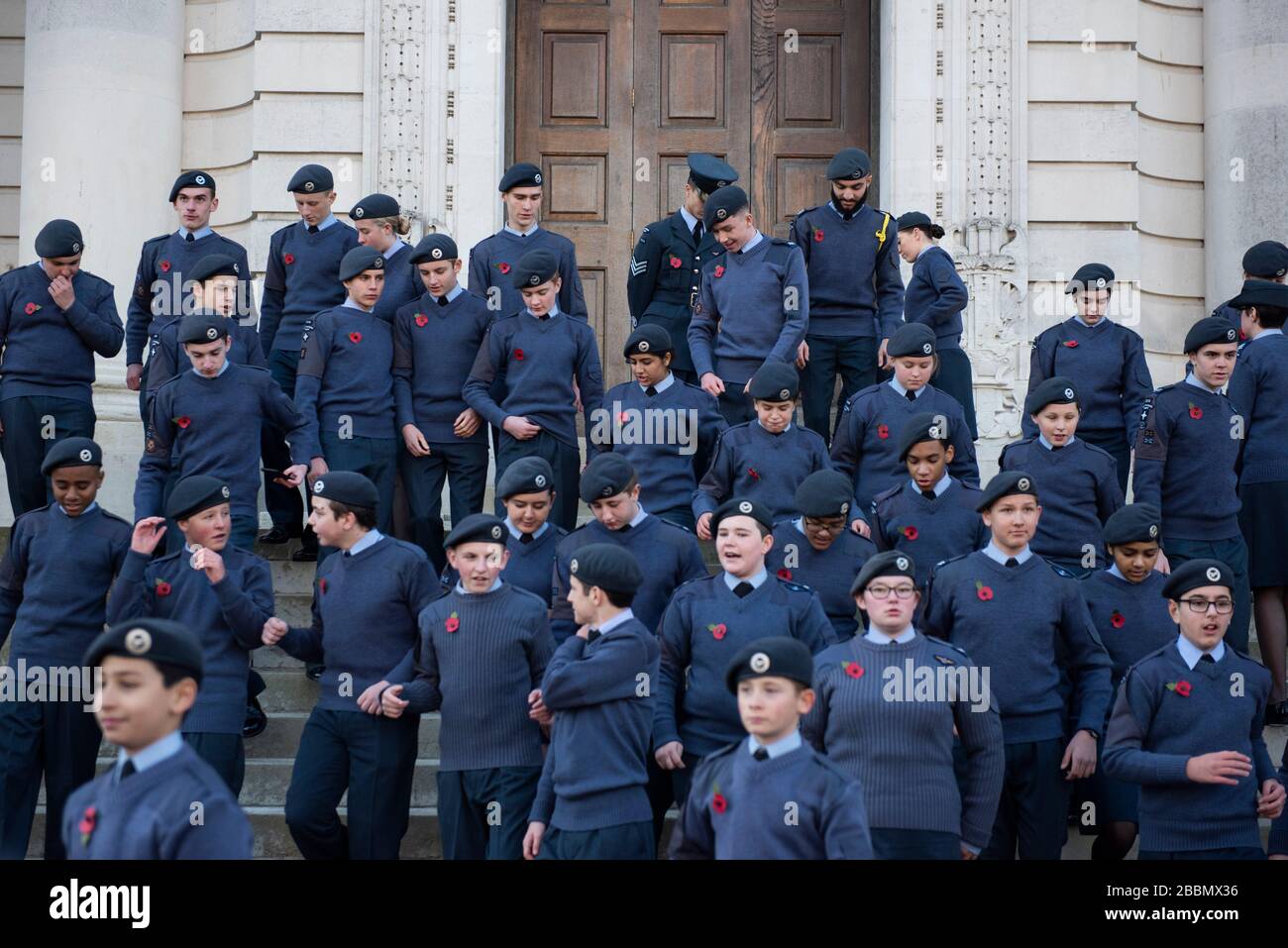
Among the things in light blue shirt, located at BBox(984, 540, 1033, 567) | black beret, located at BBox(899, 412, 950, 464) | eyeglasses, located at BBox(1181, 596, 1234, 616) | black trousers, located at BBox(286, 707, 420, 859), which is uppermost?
black beret, located at BBox(899, 412, 950, 464)

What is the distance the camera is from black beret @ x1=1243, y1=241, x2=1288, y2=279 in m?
9.66

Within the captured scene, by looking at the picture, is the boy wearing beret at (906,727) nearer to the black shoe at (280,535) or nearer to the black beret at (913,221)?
the black beret at (913,221)

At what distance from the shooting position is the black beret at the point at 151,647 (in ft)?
16.6

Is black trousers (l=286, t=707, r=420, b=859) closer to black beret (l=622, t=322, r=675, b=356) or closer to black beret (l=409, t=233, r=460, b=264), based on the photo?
black beret (l=622, t=322, r=675, b=356)

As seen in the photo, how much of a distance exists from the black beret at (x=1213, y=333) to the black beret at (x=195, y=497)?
4916 millimetres

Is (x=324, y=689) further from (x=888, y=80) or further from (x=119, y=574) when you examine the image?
(x=888, y=80)

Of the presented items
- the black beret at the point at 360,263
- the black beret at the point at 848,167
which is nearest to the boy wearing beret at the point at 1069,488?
the black beret at the point at 848,167

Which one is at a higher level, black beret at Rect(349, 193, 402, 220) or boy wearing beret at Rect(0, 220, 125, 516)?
black beret at Rect(349, 193, 402, 220)

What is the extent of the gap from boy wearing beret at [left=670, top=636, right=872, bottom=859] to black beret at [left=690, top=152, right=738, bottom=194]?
5116 mm

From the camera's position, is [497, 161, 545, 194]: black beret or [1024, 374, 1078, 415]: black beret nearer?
[1024, 374, 1078, 415]: black beret

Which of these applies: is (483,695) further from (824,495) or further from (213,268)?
(213,268)

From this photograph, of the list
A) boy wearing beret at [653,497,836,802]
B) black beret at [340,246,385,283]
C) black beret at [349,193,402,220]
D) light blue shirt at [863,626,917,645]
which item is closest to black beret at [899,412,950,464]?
boy wearing beret at [653,497,836,802]
